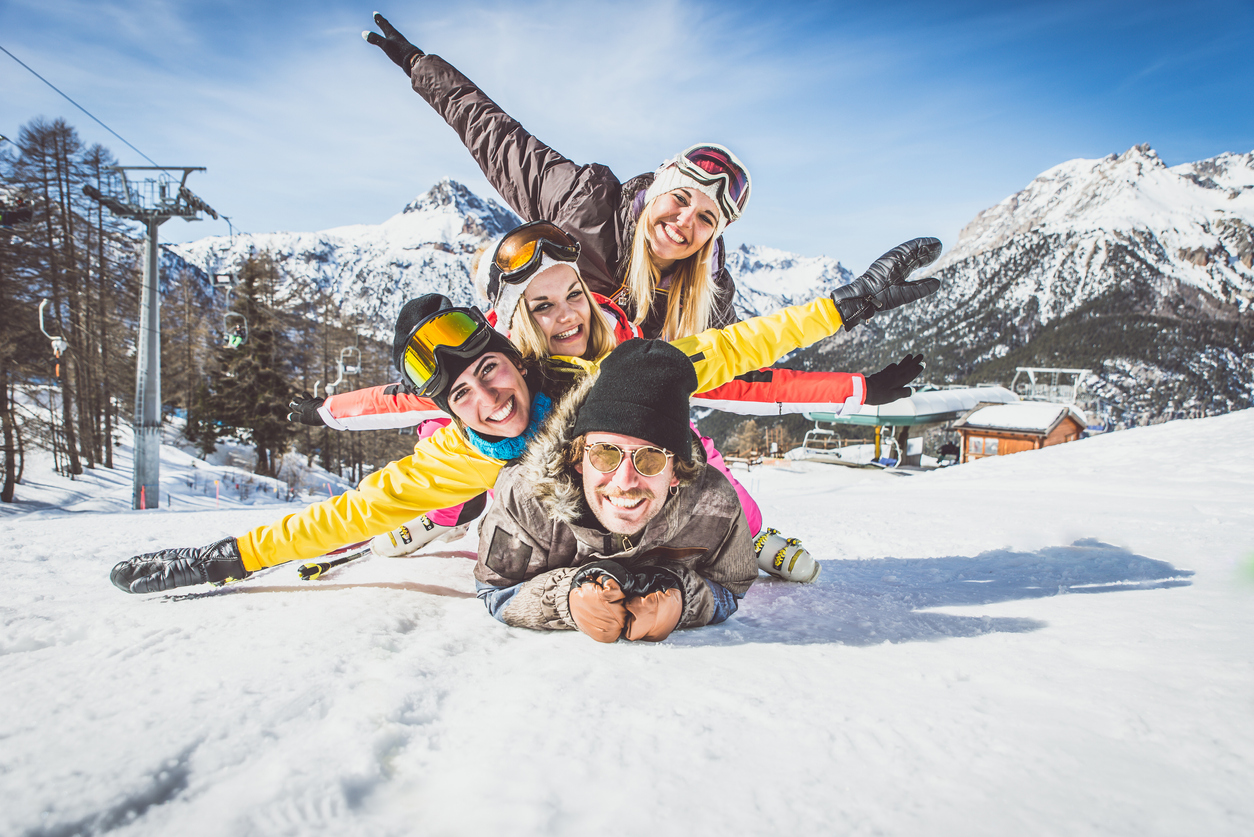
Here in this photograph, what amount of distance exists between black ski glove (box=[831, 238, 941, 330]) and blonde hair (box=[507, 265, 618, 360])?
105 cm

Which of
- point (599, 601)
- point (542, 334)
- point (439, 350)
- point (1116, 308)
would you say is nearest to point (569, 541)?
point (599, 601)

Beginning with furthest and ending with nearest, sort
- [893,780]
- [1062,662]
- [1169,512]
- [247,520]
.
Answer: [247,520]
[1169,512]
[1062,662]
[893,780]

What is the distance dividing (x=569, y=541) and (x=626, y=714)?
87 centimetres

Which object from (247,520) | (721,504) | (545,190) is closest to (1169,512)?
(721,504)

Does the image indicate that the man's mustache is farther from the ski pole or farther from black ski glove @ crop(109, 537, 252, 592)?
the ski pole

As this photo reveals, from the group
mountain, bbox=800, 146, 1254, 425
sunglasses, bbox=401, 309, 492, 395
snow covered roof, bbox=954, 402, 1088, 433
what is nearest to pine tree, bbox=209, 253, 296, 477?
sunglasses, bbox=401, 309, 492, 395

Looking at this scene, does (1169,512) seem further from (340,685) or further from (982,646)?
(340,685)

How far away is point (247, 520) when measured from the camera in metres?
5.25

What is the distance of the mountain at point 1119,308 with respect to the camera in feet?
323

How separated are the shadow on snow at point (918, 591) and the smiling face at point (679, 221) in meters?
1.74

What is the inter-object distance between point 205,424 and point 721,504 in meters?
26.2

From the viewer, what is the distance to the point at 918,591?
9.36 ft

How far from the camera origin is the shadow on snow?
2084 mm

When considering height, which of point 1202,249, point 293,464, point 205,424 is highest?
point 1202,249
